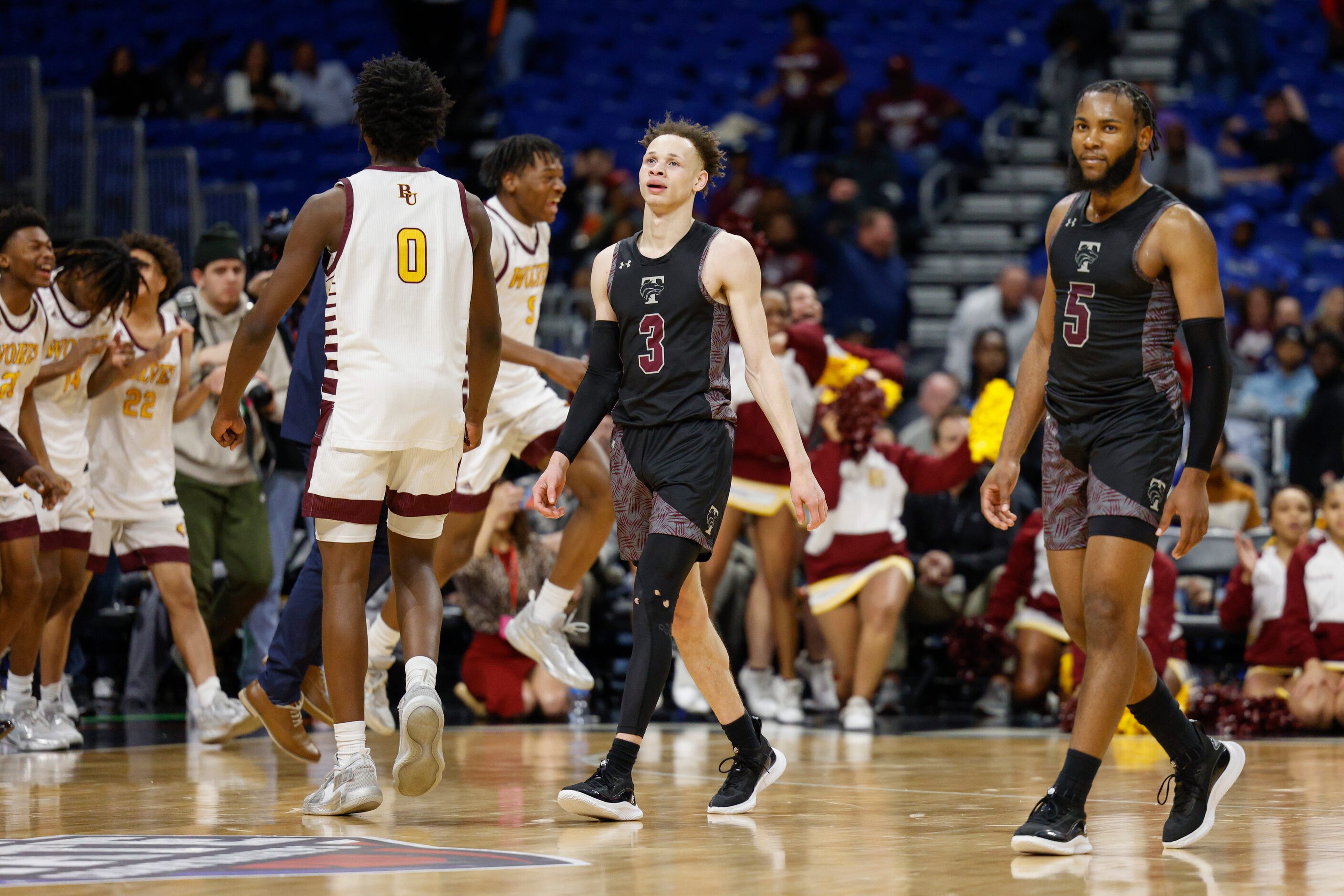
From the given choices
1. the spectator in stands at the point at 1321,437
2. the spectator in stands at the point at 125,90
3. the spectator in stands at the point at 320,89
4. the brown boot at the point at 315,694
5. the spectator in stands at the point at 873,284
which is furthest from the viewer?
the spectator in stands at the point at 320,89

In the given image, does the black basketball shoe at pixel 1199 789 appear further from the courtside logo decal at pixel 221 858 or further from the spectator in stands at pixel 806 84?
the spectator in stands at pixel 806 84

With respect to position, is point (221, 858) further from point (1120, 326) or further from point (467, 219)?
Answer: point (1120, 326)

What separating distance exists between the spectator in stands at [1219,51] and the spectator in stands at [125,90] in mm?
9381

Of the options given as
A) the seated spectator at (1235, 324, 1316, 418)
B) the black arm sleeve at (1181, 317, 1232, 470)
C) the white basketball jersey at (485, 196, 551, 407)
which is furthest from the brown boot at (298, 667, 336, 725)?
the seated spectator at (1235, 324, 1316, 418)

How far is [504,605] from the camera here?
27.6ft

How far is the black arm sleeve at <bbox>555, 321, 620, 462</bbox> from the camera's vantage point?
468 cm

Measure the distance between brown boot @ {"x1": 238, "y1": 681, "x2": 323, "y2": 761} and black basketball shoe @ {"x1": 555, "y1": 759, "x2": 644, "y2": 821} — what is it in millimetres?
1482

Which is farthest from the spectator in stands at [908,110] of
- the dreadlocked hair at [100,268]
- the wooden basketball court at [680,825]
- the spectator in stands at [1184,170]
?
the dreadlocked hair at [100,268]

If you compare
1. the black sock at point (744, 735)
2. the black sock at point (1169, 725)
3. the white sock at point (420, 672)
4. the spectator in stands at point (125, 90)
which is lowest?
the black sock at point (744, 735)

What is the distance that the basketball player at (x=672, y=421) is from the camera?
4.53 meters

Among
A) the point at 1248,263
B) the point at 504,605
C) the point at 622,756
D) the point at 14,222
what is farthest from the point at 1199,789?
the point at 1248,263

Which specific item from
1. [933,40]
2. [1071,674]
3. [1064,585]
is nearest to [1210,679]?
[1071,674]

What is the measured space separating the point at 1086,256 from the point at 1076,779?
1.33 m

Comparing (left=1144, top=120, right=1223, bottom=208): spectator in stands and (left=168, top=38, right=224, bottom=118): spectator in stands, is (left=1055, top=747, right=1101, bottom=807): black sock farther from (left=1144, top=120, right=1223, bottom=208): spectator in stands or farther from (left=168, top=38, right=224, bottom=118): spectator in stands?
(left=168, top=38, right=224, bottom=118): spectator in stands
